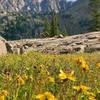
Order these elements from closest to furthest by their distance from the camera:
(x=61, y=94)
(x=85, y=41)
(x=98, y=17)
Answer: (x=61, y=94), (x=85, y=41), (x=98, y=17)

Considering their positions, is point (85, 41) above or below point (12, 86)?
below

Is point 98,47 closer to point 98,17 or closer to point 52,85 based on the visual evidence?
point 52,85

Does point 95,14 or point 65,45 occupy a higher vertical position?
point 65,45

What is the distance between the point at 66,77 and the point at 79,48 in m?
35.3

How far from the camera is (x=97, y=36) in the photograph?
44.6 metres

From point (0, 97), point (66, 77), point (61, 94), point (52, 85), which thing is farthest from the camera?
point (52, 85)

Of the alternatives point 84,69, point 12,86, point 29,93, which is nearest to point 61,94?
point 84,69

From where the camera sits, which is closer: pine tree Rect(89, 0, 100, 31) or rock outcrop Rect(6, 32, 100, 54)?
rock outcrop Rect(6, 32, 100, 54)

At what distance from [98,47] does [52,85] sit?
3320cm


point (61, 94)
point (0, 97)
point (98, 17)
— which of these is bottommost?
point (98, 17)

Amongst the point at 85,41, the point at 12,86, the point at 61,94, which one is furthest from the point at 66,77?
the point at 85,41

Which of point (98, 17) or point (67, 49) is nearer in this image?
point (67, 49)

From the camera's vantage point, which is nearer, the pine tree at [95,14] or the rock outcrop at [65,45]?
the rock outcrop at [65,45]

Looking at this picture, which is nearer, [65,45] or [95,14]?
[65,45]
